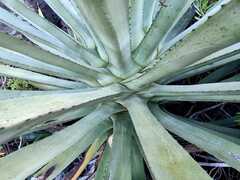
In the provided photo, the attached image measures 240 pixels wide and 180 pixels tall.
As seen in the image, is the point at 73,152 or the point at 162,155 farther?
the point at 73,152

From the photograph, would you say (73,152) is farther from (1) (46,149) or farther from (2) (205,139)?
(2) (205,139)

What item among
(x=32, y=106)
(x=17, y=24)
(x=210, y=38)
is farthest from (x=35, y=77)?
(x=210, y=38)

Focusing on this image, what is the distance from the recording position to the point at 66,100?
2.21ft

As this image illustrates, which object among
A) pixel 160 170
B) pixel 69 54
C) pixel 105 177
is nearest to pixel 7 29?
pixel 69 54

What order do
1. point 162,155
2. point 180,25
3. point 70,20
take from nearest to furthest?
point 162,155, point 70,20, point 180,25

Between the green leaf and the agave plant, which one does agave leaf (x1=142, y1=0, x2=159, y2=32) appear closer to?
the agave plant

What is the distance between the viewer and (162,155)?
26.0 inches

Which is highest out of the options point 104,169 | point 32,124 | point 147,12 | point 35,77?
point 147,12

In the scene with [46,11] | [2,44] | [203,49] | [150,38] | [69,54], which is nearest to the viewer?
[203,49]

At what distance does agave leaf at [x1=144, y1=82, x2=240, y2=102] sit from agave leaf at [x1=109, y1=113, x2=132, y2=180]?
0.32ft

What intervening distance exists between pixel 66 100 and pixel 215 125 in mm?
498

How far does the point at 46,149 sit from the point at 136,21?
1.14 feet

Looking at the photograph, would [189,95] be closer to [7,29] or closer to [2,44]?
[2,44]

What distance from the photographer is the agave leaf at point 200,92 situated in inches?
32.7
